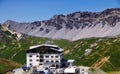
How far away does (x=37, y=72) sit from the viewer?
14150cm

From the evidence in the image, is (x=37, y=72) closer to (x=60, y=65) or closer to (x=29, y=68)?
Answer: (x=29, y=68)

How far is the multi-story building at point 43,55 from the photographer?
167 metres

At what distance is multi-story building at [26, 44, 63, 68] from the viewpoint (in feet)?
547

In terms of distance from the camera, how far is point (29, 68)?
154m

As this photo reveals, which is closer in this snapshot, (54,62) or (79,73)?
(79,73)

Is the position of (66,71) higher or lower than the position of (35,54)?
lower

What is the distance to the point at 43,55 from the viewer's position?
170 metres

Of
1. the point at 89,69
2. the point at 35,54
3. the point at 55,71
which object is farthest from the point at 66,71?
the point at 35,54

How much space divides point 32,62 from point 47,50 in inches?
367

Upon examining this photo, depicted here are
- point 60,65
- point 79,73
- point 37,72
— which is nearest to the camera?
point 37,72

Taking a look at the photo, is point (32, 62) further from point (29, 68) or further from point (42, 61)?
point (29, 68)

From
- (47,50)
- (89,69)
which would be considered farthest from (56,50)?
(89,69)

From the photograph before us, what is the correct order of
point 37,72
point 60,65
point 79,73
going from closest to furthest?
point 37,72 → point 79,73 → point 60,65

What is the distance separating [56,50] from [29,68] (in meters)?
19.5
